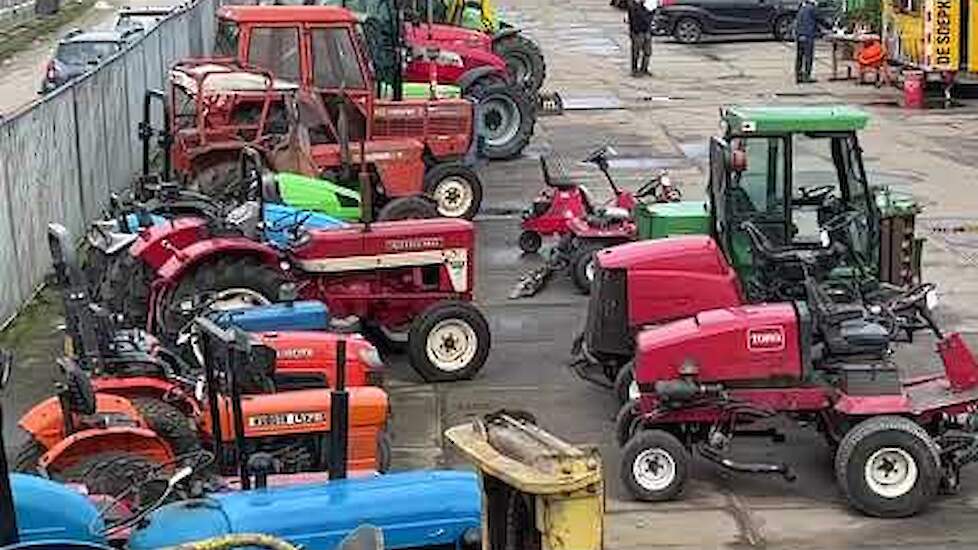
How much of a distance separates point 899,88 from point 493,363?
2027 cm

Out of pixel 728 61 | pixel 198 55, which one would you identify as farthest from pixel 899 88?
pixel 198 55

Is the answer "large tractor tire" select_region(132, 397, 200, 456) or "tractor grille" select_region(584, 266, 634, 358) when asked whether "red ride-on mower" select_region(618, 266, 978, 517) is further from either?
"large tractor tire" select_region(132, 397, 200, 456)

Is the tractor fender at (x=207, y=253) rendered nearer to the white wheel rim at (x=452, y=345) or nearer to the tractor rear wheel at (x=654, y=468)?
the white wheel rim at (x=452, y=345)

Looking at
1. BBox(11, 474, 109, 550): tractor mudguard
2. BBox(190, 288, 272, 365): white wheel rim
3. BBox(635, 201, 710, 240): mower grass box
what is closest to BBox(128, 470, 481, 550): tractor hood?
BBox(11, 474, 109, 550): tractor mudguard

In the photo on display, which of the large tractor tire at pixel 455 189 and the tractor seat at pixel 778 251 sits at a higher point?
the tractor seat at pixel 778 251

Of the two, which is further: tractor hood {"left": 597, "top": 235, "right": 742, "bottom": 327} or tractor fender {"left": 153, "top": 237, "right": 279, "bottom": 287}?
tractor fender {"left": 153, "top": 237, "right": 279, "bottom": 287}

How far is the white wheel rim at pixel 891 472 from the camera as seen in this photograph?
10914mm

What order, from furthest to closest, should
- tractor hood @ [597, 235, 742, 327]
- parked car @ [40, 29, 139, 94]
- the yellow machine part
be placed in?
1. parked car @ [40, 29, 139, 94]
2. tractor hood @ [597, 235, 742, 327]
3. the yellow machine part

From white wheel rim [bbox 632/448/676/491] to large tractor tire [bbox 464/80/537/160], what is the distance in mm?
14323

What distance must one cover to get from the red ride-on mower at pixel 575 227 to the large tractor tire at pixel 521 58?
11267 mm

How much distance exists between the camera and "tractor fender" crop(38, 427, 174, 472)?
9586 mm

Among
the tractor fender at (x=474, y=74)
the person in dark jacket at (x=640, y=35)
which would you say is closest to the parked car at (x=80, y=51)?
the tractor fender at (x=474, y=74)

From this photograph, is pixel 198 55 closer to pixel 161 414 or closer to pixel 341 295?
pixel 341 295

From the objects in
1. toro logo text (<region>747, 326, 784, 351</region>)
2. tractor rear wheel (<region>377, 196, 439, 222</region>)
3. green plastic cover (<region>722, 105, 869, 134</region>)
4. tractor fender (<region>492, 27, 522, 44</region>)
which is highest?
green plastic cover (<region>722, 105, 869, 134</region>)
